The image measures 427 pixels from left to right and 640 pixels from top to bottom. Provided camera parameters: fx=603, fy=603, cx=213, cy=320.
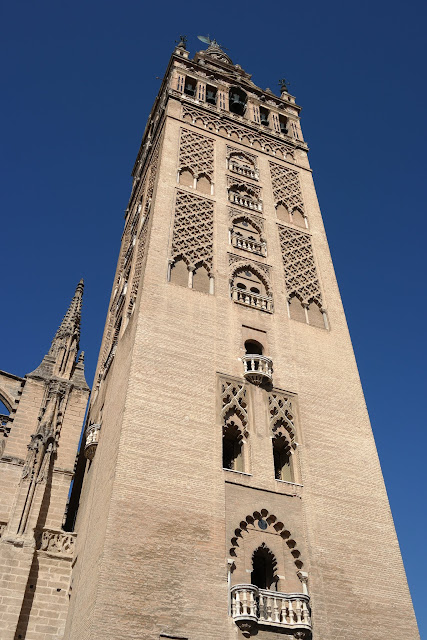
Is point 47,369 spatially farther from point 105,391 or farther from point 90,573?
point 90,573

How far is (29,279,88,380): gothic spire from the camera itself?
60.2 feet

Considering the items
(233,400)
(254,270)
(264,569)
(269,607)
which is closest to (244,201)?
(254,270)

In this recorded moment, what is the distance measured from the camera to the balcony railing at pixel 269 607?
11.1 metres

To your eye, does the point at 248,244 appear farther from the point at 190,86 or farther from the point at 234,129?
the point at 190,86

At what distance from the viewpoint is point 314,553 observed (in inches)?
502

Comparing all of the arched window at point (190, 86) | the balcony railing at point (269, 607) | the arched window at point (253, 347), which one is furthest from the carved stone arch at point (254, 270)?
the arched window at point (190, 86)

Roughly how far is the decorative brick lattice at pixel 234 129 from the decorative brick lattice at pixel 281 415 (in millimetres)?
12830

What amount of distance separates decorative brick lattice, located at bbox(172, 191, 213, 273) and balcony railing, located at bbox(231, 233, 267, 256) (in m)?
0.83

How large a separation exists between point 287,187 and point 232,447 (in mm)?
12346

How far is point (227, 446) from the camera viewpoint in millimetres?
14703

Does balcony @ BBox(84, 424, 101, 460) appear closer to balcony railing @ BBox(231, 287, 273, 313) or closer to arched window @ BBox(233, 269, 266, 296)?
balcony railing @ BBox(231, 287, 273, 313)

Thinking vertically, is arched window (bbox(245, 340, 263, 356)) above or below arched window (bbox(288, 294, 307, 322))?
below

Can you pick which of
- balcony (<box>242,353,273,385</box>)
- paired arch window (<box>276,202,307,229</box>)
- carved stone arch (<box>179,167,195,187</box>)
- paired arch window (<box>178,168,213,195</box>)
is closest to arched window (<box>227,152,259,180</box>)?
paired arch window (<box>276,202,307,229</box>)

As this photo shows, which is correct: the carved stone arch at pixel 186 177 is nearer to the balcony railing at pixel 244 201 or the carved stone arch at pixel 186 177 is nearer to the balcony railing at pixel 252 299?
the balcony railing at pixel 244 201
